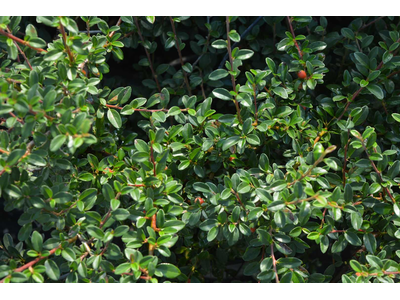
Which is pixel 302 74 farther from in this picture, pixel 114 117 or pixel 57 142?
pixel 57 142

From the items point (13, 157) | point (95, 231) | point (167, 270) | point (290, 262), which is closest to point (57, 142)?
point (13, 157)

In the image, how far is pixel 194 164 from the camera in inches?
58.2

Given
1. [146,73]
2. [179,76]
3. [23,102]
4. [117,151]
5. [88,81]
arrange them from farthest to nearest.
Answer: [146,73] < [179,76] < [117,151] < [88,81] < [23,102]

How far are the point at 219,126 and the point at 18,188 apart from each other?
698 millimetres

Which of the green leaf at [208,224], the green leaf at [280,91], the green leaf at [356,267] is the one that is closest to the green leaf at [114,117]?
the green leaf at [208,224]

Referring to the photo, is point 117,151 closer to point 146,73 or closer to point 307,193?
point 146,73

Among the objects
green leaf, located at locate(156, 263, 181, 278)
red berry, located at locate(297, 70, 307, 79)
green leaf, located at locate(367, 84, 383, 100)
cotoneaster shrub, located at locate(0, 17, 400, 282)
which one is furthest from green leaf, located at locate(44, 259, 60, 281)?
green leaf, located at locate(367, 84, 383, 100)

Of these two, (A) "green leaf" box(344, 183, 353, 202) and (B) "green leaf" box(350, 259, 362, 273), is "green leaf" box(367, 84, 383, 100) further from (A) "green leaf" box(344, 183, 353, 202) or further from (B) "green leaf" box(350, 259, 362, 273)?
(B) "green leaf" box(350, 259, 362, 273)

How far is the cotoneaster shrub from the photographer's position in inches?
46.8

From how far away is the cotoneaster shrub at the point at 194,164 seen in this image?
1.19 m

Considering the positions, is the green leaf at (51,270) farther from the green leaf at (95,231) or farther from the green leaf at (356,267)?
the green leaf at (356,267)

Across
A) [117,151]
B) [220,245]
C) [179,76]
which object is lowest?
[220,245]

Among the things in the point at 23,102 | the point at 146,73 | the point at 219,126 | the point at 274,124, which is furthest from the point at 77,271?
the point at 146,73

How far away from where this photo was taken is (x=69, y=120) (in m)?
1.11
